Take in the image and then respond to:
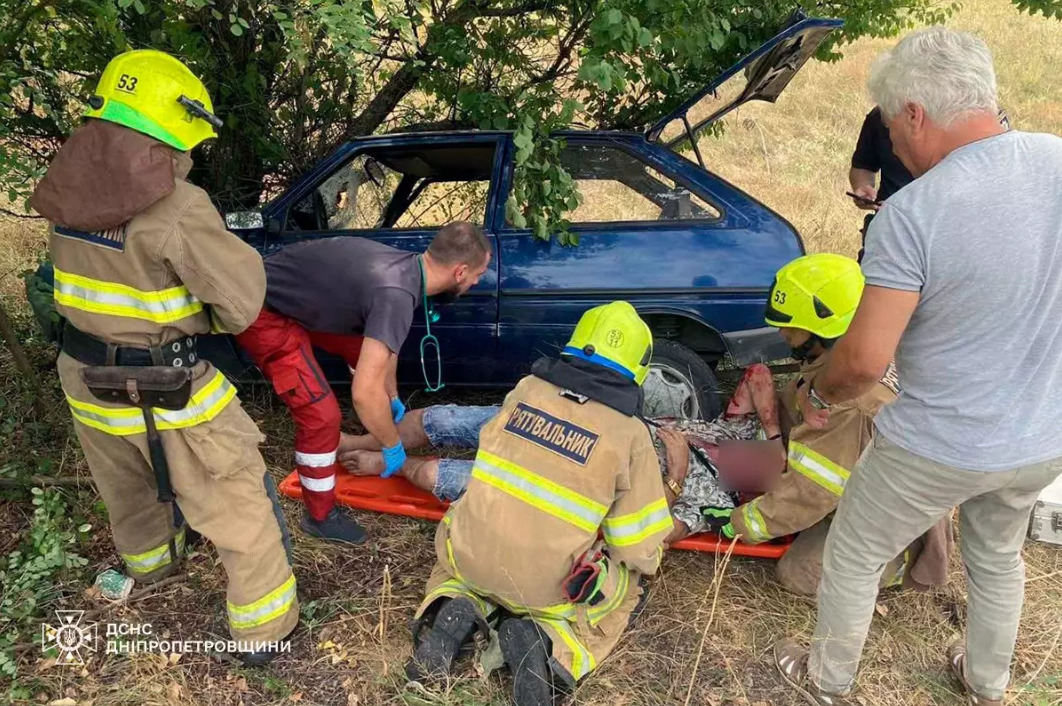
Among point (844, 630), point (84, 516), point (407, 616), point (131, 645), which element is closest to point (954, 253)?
point (844, 630)

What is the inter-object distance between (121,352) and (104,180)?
522 millimetres

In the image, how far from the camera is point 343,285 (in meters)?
3.02

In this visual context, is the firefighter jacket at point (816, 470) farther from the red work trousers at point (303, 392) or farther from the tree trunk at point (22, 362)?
the tree trunk at point (22, 362)

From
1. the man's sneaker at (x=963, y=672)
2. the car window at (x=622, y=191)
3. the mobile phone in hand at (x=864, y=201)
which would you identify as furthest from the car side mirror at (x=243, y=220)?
the man's sneaker at (x=963, y=672)

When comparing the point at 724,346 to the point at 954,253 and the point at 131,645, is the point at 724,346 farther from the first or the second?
the point at 131,645

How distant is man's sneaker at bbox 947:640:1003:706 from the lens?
2.49 metres

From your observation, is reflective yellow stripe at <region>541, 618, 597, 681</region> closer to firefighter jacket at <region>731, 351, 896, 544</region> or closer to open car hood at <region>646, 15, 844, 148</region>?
firefighter jacket at <region>731, 351, 896, 544</region>

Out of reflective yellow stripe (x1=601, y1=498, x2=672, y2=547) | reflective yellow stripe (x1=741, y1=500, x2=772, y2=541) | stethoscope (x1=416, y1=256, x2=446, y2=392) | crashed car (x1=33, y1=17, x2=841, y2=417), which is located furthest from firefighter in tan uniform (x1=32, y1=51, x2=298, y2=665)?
reflective yellow stripe (x1=741, y1=500, x2=772, y2=541)

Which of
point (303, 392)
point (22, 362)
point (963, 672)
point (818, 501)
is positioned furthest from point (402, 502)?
point (963, 672)

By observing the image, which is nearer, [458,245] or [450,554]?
[450,554]

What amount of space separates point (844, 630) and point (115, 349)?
2453 mm

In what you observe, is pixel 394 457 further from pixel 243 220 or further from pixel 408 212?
pixel 408 212

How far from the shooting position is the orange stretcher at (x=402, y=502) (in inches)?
122

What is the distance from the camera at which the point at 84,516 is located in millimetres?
3285
